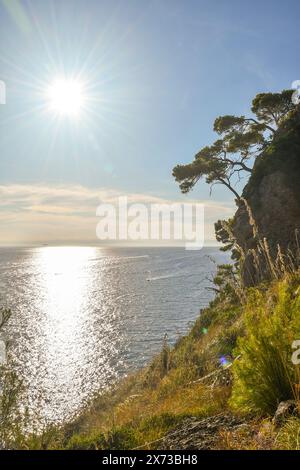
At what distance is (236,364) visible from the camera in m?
4.71

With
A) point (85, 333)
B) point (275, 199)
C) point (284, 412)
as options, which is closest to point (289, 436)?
point (284, 412)

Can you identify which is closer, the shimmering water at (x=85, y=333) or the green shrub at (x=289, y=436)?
the green shrub at (x=289, y=436)

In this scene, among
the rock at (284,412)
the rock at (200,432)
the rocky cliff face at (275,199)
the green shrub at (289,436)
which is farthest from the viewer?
the rocky cliff face at (275,199)

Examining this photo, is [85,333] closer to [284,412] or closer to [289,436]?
[284,412]

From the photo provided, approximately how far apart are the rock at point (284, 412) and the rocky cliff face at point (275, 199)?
13.0 metres

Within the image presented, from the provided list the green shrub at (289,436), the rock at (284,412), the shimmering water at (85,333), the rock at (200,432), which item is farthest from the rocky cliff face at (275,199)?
the green shrub at (289,436)

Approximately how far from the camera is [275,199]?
18609mm

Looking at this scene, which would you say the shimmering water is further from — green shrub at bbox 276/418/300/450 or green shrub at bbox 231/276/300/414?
green shrub at bbox 276/418/300/450

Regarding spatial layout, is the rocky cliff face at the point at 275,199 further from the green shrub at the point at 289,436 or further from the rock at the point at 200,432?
the green shrub at the point at 289,436

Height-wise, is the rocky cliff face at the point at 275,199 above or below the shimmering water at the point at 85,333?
above

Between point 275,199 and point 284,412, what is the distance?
16.0m

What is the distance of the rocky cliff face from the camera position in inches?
693

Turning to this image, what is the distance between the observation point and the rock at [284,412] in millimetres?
3859
